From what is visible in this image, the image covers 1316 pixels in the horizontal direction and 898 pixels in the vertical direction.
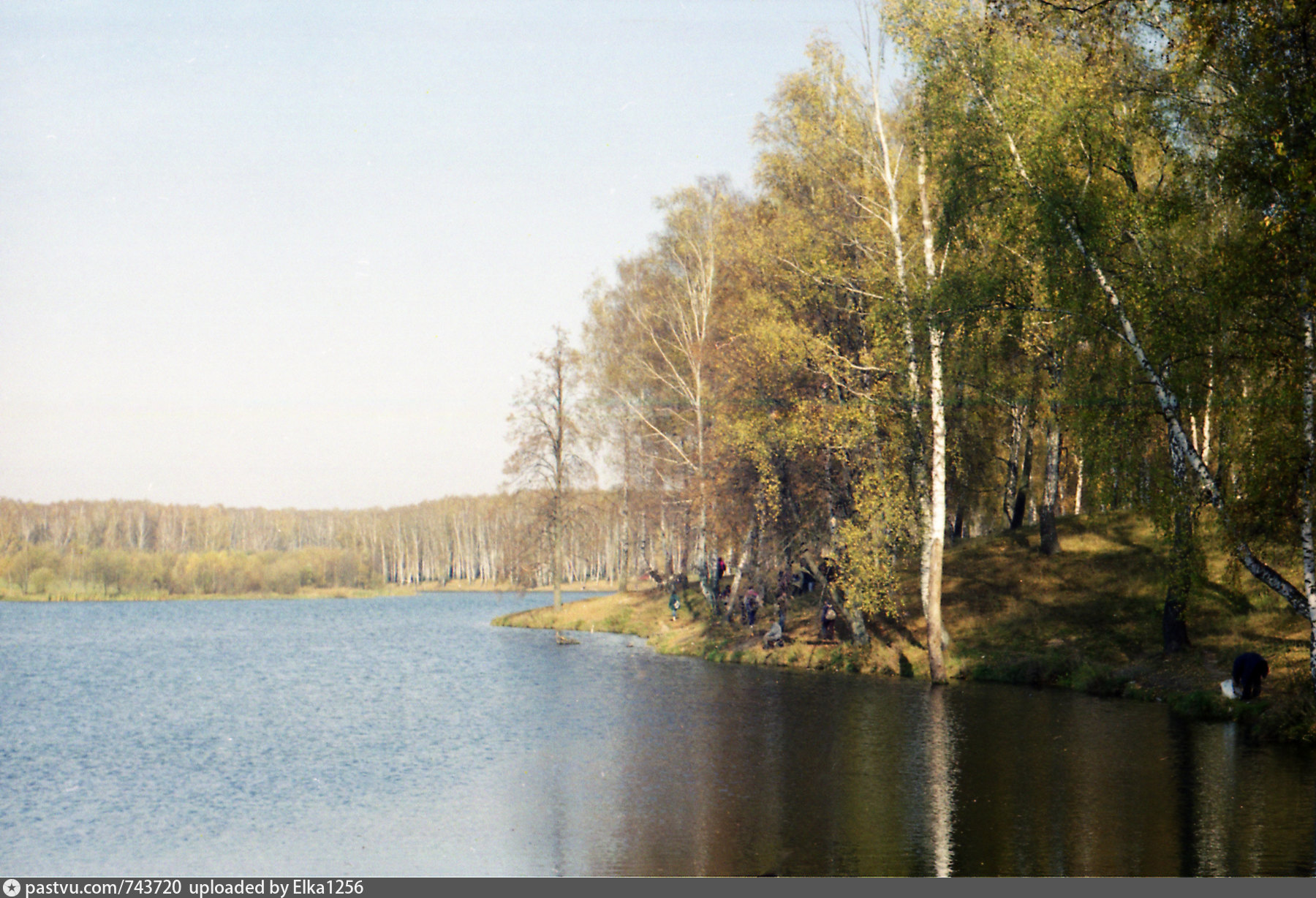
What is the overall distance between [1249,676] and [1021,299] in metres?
8.98

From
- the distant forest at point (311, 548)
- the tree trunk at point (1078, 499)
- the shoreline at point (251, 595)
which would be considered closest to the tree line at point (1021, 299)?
the tree trunk at point (1078, 499)

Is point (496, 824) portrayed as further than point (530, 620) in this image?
No

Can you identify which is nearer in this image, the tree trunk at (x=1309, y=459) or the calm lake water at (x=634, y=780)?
the calm lake water at (x=634, y=780)

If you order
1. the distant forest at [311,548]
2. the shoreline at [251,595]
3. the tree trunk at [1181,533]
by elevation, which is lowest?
the shoreline at [251,595]

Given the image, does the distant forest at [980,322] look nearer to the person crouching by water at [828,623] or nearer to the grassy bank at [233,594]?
the person crouching by water at [828,623]

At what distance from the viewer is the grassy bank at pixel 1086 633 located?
2381 centimetres

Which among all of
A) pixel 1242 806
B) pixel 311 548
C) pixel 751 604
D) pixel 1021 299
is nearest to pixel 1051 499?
pixel 751 604

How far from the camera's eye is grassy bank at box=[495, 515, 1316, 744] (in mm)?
23812

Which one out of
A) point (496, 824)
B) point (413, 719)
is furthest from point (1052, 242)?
point (413, 719)

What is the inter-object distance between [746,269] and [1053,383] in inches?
428

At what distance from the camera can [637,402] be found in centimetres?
5238

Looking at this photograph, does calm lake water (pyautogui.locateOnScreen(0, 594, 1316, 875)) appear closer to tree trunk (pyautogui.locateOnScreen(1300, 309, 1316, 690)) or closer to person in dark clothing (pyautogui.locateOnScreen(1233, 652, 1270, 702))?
person in dark clothing (pyautogui.locateOnScreen(1233, 652, 1270, 702))

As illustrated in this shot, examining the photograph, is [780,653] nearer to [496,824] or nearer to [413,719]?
[413,719]

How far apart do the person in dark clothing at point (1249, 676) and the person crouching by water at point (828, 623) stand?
1433 centimetres
